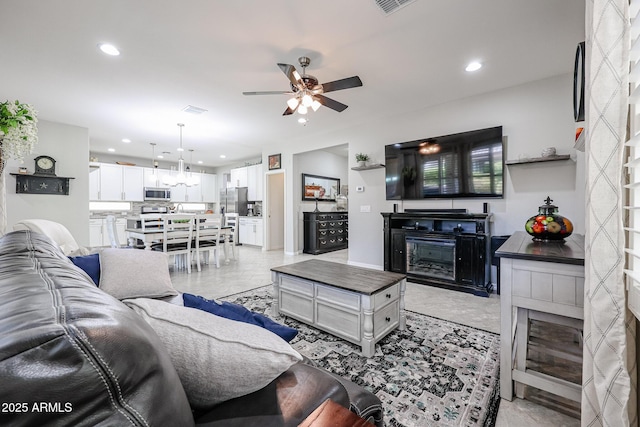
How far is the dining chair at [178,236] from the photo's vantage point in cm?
429

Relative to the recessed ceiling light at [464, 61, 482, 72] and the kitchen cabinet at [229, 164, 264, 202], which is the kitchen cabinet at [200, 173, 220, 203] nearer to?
the kitchen cabinet at [229, 164, 264, 202]

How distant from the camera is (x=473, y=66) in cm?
292

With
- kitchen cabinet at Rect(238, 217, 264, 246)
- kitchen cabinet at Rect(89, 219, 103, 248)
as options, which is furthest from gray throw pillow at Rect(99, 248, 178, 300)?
kitchen cabinet at Rect(89, 219, 103, 248)

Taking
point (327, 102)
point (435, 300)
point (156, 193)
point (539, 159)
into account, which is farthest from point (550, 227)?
point (156, 193)

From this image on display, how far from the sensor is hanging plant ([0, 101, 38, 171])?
1598 mm

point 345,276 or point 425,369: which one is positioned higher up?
point 345,276

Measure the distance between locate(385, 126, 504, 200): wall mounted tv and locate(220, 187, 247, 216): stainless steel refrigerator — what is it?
4679mm

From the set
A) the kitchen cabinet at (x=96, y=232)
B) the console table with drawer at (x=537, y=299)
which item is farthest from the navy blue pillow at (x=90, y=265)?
the kitchen cabinet at (x=96, y=232)

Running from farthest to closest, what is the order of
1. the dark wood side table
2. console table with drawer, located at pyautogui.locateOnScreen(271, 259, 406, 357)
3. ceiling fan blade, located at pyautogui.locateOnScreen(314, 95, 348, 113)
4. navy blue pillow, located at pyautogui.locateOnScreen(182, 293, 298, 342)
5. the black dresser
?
the black dresser, ceiling fan blade, located at pyautogui.locateOnScreen(314, 95, 348, 113), console table with drawer, located at pyautogui.locateOnScreen(271, 259, 406, 357), navy blue pillow, located at pyautogui.locateOnScreen(182, 293, 298, 342), the dark wood side table

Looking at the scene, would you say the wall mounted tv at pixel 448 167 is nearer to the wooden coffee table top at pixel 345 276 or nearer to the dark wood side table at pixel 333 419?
the wooden coffee table top at pixel 345 276

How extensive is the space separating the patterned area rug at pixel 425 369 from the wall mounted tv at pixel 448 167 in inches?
77.5

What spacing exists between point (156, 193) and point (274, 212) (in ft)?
12.0

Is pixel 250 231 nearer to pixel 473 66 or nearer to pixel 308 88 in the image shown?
pixel 308 88

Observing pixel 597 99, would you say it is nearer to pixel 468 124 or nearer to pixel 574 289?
pixel 574 289
